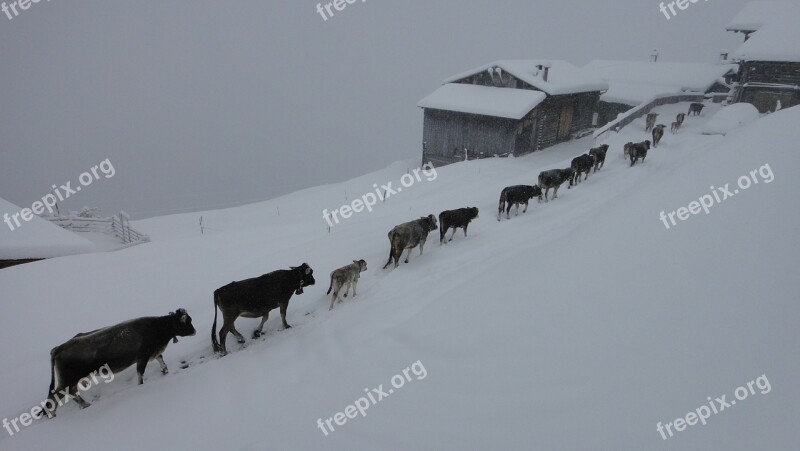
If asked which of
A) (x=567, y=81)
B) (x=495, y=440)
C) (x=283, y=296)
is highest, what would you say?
(x=567, y=81)

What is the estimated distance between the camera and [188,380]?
620 centimetres

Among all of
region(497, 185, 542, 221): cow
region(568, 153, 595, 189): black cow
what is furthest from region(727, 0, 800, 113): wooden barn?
region(497, 185, 542, 221): cow

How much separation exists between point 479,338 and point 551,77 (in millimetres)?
27110

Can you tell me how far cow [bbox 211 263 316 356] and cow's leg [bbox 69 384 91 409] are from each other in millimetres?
1721

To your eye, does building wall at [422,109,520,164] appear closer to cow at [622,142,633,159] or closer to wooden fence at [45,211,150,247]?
cow at [622,142,633,159]

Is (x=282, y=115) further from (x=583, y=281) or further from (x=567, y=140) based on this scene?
(x=583, y=281)

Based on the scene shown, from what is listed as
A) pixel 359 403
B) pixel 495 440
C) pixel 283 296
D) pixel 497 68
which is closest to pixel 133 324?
pixel 283 296

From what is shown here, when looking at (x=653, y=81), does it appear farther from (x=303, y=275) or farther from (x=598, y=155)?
(x=303, y=275)

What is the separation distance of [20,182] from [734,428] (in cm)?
11986

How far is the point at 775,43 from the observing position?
27.6 m

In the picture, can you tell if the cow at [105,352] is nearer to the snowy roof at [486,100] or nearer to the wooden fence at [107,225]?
the wooden fence at [107,225]

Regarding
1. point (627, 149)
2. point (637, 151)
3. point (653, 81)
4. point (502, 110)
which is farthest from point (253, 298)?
point (653, 81)

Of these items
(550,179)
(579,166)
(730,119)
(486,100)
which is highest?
(486,100)

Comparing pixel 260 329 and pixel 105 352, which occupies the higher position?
pixel 105 352
